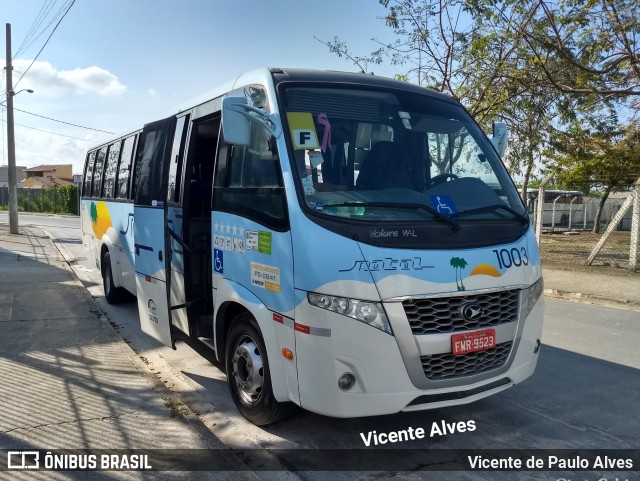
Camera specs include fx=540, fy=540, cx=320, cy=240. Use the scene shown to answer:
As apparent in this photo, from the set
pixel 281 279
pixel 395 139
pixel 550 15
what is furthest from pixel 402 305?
pixel 550 15

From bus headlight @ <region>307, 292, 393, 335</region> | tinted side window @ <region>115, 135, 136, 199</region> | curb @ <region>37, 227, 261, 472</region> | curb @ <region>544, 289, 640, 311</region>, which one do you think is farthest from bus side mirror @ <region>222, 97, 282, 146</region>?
curb @ <region>544, 289, 640, 311</region>

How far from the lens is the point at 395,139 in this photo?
4316 mm

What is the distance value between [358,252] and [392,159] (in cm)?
107

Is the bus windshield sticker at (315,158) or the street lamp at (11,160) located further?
the street lamp at (11,160)

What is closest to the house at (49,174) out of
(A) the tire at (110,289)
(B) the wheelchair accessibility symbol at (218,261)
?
(A) the tire at (110,289)

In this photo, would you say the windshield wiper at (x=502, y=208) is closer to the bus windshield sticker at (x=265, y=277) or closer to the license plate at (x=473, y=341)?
the license plate at (x=473, y=341)

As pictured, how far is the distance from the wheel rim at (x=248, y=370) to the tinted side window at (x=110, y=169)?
222 inches

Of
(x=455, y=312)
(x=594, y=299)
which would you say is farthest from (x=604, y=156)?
(x=455, y=312)

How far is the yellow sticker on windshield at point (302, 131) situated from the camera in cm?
387

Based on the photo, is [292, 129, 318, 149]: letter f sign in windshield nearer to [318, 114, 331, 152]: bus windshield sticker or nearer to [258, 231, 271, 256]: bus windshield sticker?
[318, 114, 331, 152]: bus windshield sticker

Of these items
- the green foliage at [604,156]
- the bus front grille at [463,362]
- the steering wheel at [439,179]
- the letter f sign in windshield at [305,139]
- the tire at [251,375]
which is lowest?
the tire at [251,375]

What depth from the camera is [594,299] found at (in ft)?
34.0

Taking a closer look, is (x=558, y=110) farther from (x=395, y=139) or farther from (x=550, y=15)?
(x=395, y=139)

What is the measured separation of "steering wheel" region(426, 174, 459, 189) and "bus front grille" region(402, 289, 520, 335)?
0.95m
